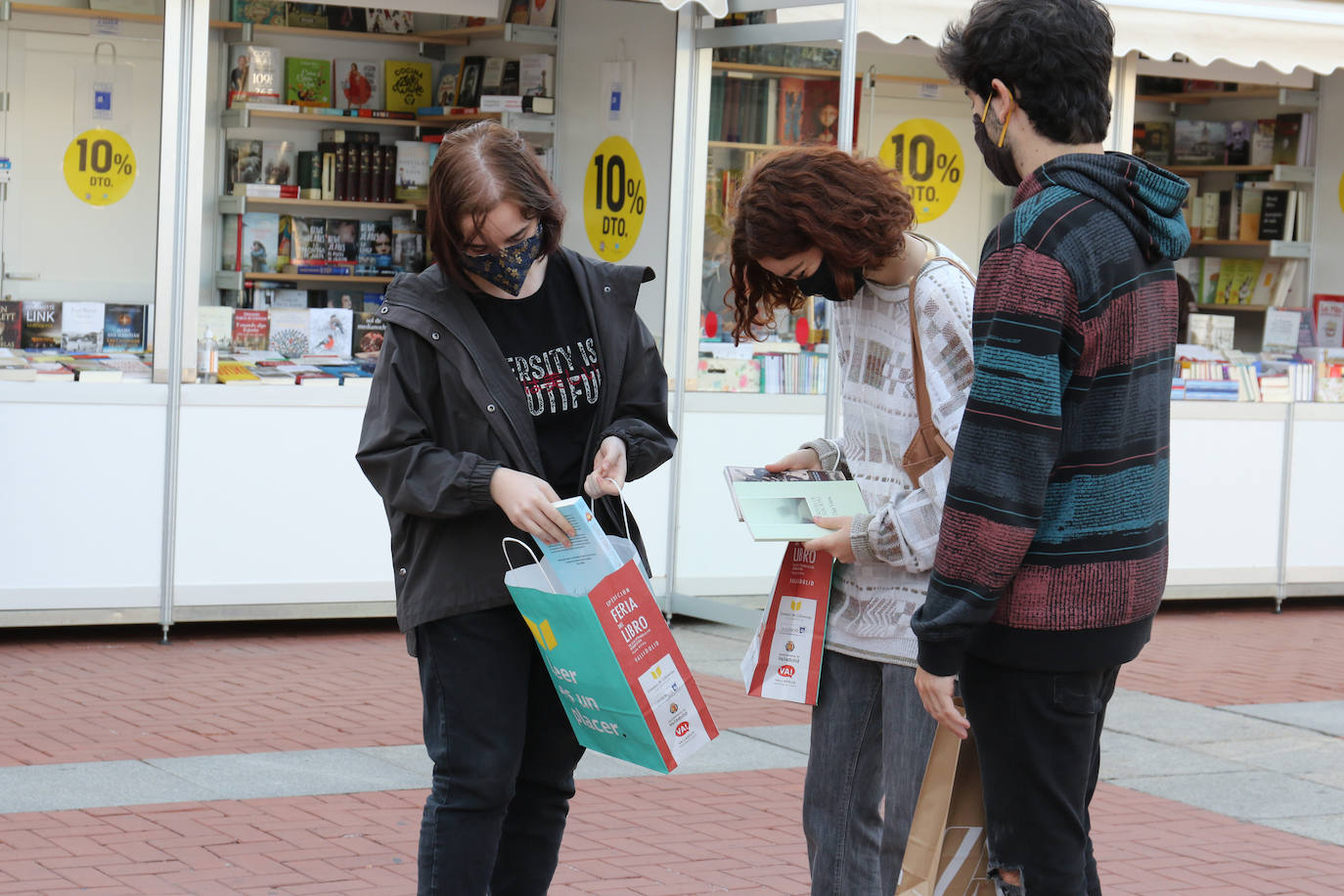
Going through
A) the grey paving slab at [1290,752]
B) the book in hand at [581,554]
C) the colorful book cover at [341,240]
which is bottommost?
the grey paving slab at [1290,752]

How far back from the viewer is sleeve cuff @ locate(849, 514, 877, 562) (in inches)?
124

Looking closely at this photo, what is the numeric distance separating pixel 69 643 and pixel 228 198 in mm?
2401

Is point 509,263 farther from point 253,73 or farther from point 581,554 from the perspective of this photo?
point 253,73

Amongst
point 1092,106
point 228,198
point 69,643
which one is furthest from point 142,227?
point 1092,106

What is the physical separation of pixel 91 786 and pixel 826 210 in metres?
3.31

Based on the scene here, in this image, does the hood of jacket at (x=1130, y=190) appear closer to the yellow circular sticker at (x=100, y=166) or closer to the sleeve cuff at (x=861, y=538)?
the sleeve cuff at (x=861, y=538)

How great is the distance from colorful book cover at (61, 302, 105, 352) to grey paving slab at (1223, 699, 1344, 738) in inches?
201

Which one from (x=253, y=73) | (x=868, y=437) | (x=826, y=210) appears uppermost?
(x=253, y=73)

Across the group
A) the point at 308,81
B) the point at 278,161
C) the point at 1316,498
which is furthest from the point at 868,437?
the point at 1316,498

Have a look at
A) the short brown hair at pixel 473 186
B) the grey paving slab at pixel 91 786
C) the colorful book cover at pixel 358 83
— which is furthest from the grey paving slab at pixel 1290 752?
the colorful book cover at pixel 358 83

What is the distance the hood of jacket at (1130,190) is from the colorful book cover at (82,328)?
5882mm

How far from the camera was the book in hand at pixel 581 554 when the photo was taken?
307 cm

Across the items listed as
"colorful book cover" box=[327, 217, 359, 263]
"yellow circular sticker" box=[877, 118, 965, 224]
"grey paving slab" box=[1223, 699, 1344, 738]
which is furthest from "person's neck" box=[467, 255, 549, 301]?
"yellow circular sticker" box=[877, 118, 965, 224]

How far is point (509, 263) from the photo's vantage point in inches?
129
